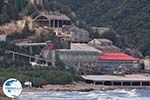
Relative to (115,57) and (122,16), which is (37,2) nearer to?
(115,57)

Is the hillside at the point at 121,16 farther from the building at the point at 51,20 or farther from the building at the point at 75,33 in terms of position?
the building at the point at 75,33

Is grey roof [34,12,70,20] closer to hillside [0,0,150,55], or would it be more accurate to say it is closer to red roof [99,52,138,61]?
hillside [0,0,150,55]

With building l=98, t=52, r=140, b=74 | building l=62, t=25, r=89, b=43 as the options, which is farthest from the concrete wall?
building l=62, t=25, r=89, b=43

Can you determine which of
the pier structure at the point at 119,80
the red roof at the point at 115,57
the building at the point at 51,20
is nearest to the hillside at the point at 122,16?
the building at the point at 51,20

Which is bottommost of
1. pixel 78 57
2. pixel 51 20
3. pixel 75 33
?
pixel 78 57

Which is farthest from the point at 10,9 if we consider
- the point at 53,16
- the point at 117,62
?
the point at 117,62
